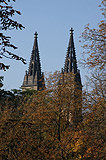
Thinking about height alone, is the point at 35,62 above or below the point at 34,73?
above

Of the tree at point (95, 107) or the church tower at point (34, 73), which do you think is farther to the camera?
the church tower at point (34, 73)

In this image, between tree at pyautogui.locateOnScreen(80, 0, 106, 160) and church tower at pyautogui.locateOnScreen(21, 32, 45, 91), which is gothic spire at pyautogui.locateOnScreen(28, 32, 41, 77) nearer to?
church tower at pyautogui.locateOnScreen(21, 32, 45, 91)

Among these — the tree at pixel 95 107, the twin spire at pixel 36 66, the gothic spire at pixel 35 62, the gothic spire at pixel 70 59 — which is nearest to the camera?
the tree at pixel 95 107

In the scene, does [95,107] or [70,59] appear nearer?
[95,107]

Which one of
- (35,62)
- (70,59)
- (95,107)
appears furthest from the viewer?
(35,62)

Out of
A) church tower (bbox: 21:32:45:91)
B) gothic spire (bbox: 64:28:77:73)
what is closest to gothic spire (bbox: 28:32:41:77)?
church tower (bbox: 21:32:45:91)

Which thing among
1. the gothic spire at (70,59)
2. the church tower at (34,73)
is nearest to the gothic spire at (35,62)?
the church tower at (34,73)

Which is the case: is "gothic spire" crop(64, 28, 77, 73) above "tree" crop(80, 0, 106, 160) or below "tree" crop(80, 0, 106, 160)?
above

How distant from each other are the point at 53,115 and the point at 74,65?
174 ft

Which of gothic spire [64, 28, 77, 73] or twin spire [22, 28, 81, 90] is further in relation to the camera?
twin spire [22, 28, 81, 90]

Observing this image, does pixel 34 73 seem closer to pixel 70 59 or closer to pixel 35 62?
pixel 35 62

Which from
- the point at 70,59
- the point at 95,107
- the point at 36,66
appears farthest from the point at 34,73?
the point at 95,107

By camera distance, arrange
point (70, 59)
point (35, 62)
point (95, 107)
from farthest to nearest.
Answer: point (35, 62)
point (70, 59)
point (95, 107)

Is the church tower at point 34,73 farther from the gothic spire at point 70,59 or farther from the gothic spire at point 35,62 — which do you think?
the gothic spire at point 70,59
